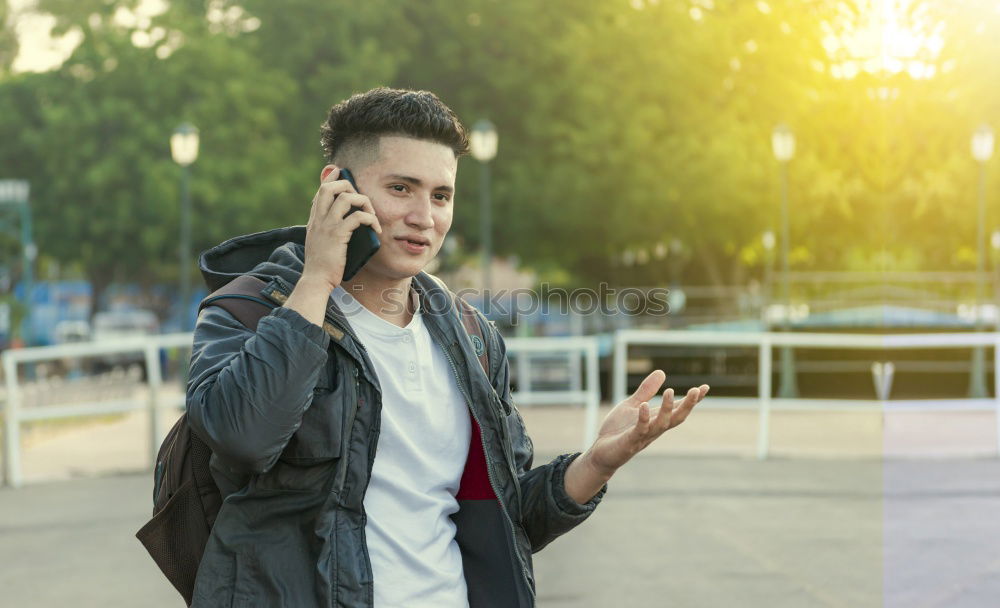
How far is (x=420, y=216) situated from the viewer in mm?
2490

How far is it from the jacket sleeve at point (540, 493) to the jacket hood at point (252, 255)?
1.71ft

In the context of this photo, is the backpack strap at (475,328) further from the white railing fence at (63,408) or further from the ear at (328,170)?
the white railing fence at (63,408)

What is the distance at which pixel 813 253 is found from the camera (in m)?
36.7

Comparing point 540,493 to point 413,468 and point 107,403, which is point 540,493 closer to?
point 413,468

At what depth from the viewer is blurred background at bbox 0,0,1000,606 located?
9961 millimetres

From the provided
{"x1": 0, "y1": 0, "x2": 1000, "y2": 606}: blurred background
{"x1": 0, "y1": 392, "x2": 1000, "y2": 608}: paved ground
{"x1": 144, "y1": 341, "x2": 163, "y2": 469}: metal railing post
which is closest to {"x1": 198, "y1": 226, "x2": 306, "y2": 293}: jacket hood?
{"x1": 0, "y1": 392, "x2": 1000, "y2": 608}: paved ground

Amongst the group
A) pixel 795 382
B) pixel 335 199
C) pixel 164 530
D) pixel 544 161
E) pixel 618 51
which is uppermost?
pixel 618 51

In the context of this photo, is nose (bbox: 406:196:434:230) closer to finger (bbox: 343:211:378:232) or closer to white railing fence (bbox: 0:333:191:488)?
finger (bbox: 343:211:378:232)

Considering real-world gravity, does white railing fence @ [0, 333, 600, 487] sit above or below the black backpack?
below

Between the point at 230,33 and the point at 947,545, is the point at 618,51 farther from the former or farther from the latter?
the point at 947,545

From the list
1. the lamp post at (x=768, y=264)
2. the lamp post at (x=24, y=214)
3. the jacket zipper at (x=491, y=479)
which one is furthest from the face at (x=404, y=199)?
the lamp post at (x=24, y=214)

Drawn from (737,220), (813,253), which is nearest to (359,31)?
(737,220)

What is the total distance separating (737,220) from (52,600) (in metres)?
26.6

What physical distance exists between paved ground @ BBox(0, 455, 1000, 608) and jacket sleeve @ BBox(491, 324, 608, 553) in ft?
9.38
